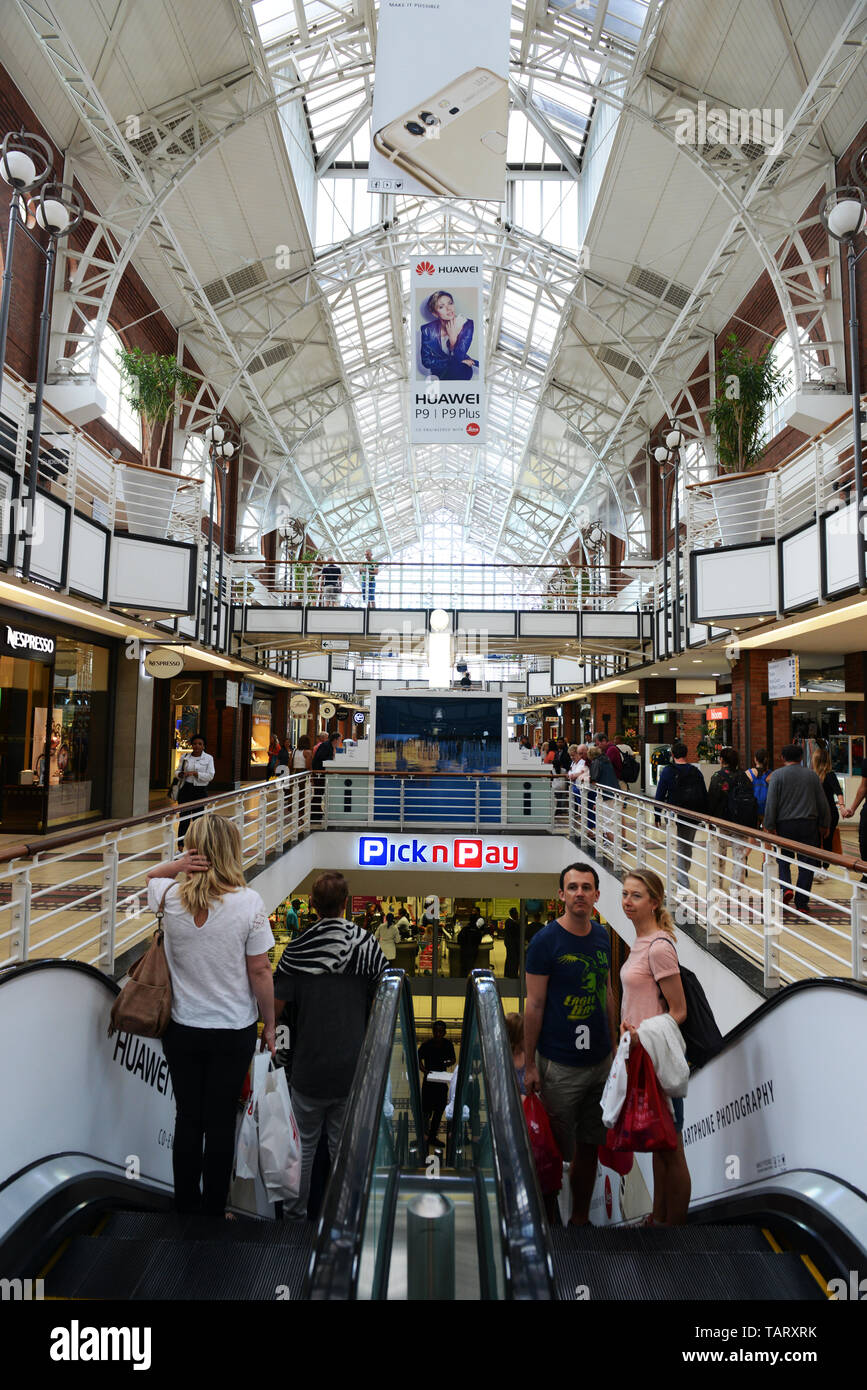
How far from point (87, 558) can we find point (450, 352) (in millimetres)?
6128

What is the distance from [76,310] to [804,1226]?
15.8m

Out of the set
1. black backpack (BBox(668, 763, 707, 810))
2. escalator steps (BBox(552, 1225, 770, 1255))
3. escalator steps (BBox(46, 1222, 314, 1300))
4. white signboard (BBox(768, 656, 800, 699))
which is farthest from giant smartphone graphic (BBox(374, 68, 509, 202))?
escalator steps (BBox(46, 1222, 314, 1300))

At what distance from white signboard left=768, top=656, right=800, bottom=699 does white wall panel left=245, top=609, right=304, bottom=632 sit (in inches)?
449

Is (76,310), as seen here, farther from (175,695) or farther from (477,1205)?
(477,1205)

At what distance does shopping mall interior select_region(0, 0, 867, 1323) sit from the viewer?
9.87ft

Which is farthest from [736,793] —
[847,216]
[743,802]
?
[847,216]

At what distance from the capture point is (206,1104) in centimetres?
307

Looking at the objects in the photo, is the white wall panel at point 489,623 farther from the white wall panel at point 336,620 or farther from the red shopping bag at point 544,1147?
the red shopping bag at point 544,1147

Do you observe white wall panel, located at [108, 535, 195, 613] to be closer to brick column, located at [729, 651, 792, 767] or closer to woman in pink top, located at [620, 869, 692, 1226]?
brick column, located at [729, 651, 792, 767]

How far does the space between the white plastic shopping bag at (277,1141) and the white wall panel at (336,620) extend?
16.8 m

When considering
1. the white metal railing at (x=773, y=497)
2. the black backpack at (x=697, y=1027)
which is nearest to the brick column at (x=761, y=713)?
the white metal railing at (x=773, y=497)

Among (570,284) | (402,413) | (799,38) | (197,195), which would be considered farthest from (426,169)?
(402,413)

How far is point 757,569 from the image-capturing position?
1102 cm

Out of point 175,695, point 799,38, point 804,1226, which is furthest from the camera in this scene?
point 175,695
